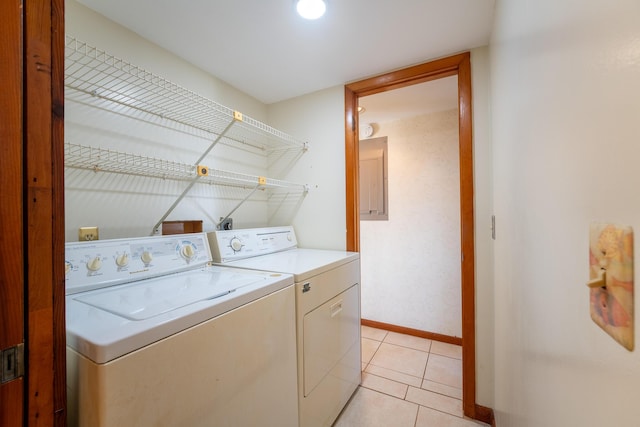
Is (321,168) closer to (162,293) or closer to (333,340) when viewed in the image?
(333,340)

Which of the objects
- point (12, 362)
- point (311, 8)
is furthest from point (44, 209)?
point (311, 8)

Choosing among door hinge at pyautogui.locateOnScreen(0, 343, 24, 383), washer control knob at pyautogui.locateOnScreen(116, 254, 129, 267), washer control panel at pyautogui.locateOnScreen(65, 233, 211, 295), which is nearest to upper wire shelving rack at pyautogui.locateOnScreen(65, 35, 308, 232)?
washer control panel at pyautogui.locateOnScreen(65, 233, 211, 295)

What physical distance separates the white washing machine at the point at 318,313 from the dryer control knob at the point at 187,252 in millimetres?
167

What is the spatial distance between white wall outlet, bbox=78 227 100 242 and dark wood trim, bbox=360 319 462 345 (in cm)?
263

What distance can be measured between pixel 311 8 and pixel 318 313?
61.6 inches

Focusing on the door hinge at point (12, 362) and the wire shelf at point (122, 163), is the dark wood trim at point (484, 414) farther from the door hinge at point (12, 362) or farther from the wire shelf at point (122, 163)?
the door hinge at point (12, 362)

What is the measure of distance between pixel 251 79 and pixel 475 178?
175 cm

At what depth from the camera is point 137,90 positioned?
137 cm

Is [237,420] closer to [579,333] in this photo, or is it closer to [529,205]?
[579,333]

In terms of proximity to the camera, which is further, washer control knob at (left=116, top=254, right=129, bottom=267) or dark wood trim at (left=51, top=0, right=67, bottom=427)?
washer control knob at (left=116, top=254, right=129, bottom=267)

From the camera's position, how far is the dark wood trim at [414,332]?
2494 millimetres

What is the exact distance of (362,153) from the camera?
9.70 feet

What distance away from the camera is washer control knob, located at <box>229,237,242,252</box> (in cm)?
158

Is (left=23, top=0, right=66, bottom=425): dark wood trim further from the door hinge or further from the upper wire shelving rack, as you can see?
the upper wire shelving rack
